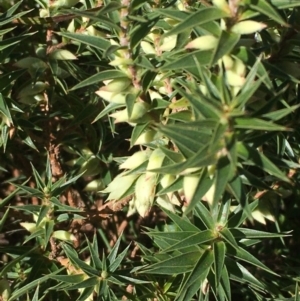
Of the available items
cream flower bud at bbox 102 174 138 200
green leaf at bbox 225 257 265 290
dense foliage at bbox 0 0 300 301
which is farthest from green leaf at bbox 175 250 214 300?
cream flower bud at bbox 102 174 138 200

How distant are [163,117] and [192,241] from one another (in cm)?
28

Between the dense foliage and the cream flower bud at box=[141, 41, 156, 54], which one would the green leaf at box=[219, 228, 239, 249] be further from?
the cream flower bud at box=[141, 41, 156, 54]

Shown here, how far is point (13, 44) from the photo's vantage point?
1354 millimetres

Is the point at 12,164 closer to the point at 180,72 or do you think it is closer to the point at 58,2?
the point at 58,2

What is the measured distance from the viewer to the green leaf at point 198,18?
89 centimetres

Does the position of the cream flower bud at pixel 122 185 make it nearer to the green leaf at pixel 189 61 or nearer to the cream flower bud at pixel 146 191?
the cream flower bud at pixel 146 191

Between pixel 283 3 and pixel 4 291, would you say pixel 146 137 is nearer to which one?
pixel 283 3

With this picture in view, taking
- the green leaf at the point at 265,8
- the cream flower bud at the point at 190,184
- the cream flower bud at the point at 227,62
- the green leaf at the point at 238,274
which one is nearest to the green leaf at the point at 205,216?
the green leaf at the point at 238,274

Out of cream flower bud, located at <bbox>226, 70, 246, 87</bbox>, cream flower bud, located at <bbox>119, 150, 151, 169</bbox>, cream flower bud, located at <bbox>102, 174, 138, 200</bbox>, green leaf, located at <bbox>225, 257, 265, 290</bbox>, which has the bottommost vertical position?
green leaf, located at <bbox>225, 257, 265, 290</bbox>

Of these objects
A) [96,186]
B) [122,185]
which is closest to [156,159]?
[122,185]

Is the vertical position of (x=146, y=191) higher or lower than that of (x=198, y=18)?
lower

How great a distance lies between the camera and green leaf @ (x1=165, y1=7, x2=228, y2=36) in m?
0.89

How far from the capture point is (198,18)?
899 millimetres

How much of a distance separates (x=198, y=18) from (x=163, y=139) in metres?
0.38
